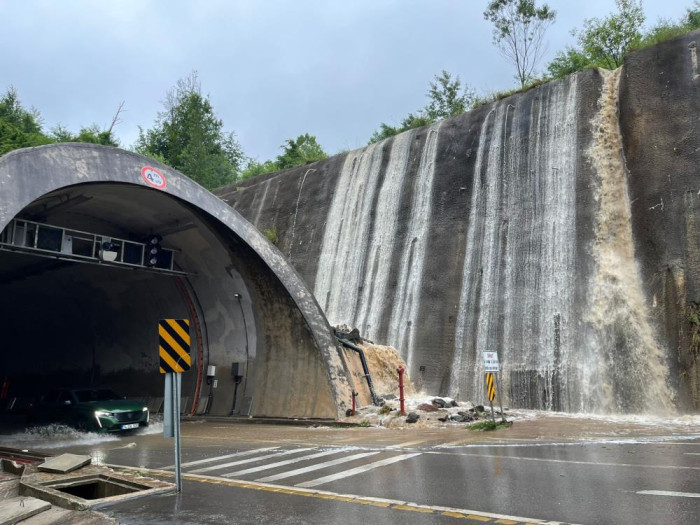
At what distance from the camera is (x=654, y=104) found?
73.2 ft

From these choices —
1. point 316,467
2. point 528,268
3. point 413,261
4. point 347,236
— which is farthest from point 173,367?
point 347,236

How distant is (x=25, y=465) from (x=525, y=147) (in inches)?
870

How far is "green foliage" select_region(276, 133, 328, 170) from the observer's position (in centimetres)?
5188

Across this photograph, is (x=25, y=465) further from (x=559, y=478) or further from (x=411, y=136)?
(x=411, y=136)

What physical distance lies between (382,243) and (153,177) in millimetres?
15472

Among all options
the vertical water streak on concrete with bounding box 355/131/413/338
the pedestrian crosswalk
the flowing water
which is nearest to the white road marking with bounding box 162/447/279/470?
the pedestrian crosswalk

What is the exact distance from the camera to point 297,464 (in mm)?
9820

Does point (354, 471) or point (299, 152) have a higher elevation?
point (299, 152)

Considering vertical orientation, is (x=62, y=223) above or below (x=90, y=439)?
above

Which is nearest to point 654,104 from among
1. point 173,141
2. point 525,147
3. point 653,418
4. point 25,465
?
point 525,147

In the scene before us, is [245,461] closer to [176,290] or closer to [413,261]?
[176,290]

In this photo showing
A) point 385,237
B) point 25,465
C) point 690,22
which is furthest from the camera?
point 690,22

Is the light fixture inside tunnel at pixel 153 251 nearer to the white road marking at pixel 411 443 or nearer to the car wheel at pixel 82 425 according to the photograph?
the car wheel at pixel 82 425

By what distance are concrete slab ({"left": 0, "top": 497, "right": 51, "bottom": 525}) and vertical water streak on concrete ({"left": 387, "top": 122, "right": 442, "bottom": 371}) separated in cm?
1817
